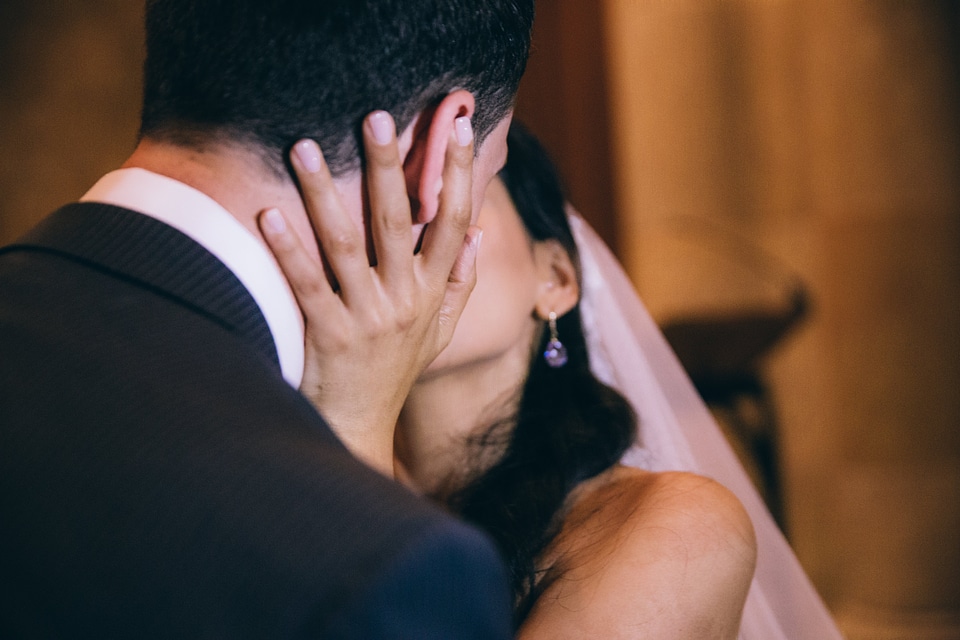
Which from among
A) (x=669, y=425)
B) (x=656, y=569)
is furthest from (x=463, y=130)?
(x=669, y=425)

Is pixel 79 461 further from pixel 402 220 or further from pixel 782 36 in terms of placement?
pixel 782 36

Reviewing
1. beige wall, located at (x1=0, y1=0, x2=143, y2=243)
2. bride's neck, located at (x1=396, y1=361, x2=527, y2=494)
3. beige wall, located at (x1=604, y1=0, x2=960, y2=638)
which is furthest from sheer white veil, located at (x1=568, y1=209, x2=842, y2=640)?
beige wall, located at (x1=0, y1=0, x2=143, y2=243)

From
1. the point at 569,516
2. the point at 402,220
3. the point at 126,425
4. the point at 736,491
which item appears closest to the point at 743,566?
the point at 569,516

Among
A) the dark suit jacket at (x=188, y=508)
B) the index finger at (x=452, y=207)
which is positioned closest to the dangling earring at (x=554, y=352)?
the index finger at (x=452, y=207)

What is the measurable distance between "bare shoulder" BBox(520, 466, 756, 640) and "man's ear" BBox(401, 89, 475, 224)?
583 millimetres

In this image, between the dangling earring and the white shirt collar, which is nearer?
the white shirt collar

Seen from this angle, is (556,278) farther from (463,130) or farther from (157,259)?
(157,259)

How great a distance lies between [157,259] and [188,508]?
257 millimetres

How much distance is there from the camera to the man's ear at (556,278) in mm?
1571

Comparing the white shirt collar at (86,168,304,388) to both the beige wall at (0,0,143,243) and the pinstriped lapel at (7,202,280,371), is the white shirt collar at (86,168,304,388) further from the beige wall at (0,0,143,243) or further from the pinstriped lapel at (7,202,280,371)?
the beige wall at (0,0,143,243)

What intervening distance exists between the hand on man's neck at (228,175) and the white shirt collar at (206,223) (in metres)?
0.01

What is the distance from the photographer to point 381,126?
740 mm

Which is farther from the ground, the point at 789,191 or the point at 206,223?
the point at 206,223

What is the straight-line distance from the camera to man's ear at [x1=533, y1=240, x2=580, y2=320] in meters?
1.57
